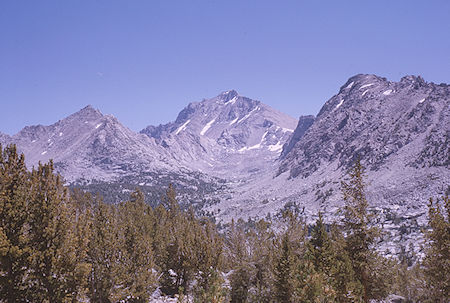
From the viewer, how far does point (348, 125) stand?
17625 cm

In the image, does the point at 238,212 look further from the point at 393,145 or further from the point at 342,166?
the point at 393,145

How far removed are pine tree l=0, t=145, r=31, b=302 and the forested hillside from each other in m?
0.04

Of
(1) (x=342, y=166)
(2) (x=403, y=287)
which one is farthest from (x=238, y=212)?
(2) (x=403, y=287)

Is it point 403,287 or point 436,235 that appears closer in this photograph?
point 436,235

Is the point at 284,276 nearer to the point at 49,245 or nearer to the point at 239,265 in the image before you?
the point at 239,265

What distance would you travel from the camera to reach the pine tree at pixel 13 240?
38.5 ft

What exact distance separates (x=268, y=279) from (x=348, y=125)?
17276cm

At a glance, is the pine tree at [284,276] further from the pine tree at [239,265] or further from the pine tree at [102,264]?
the pine tree at [102,264]

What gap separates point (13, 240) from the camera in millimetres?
12219

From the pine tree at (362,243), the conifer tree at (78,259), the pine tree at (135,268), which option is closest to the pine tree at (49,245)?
the conifer tree at (78,259)

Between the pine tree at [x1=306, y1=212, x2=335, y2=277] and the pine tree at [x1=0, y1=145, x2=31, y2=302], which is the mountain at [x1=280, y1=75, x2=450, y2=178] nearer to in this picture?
the pine tree at [x1=306, y1=212, x2=335, y2=277]

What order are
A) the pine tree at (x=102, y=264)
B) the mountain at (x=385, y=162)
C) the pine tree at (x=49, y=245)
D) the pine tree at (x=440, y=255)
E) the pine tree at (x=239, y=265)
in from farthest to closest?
the mountain at (x=385, y=162), the pine tree at (x=239, y=265), the pine tree at (x=102, y=264), the pine tree at (x=440, y=255), the pine tree at (x=49, y=245)

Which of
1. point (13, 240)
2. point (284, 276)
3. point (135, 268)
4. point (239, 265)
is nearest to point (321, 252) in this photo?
point (284, 276)

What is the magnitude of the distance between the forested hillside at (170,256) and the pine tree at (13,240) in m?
0.04
